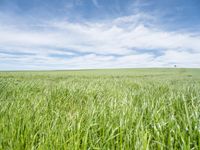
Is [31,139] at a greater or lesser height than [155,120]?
lesser

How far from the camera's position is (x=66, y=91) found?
551 centimetres

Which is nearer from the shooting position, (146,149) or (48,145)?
(146,149)

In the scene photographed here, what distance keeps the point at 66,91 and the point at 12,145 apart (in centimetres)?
340

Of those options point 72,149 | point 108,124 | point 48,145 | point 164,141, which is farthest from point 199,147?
point 48,145

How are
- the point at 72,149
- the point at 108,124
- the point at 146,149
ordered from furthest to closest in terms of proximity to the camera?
the point at 108,124 → the point at 72,149 → the point at 146,149

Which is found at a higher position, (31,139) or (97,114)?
(97,114)

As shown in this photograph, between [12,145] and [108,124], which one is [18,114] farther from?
[108,124]

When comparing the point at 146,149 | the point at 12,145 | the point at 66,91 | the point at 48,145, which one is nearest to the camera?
the point at 146,149

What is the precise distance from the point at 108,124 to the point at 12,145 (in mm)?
1324

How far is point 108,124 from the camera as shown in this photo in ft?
7.77

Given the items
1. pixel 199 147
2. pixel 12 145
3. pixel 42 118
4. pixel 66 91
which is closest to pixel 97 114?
pixel 42 118

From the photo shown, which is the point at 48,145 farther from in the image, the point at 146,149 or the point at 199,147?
the point at 199,147

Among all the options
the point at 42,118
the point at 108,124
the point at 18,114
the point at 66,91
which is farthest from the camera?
the point at 66,91

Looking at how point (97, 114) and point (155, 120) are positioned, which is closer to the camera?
point (155, 120)
